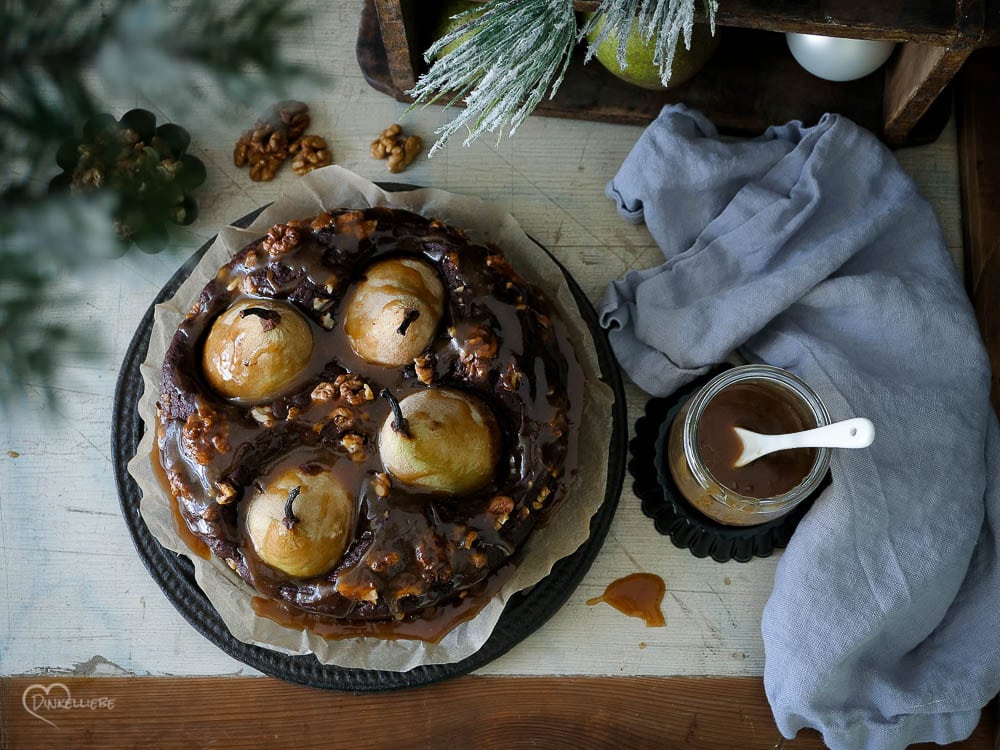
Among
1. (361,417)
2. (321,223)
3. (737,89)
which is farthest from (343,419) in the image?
(737,89)

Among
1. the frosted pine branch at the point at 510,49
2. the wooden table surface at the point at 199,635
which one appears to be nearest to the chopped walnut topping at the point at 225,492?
the wooden table surface at the point at 199,635

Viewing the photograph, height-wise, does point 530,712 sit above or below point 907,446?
below

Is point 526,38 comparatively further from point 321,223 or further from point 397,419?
point 397,419

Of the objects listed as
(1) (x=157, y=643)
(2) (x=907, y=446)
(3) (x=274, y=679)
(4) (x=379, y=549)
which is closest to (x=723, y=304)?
(2) (x=907, y=446)

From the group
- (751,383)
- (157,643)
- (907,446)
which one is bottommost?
(157,643)

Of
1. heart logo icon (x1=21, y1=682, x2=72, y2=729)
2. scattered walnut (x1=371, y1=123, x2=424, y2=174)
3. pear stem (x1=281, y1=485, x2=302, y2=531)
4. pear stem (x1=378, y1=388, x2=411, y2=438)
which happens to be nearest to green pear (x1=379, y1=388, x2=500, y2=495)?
pear stem (x1=378, y1=388, x2=411, y2=438)

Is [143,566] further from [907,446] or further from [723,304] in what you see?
[907,446]
